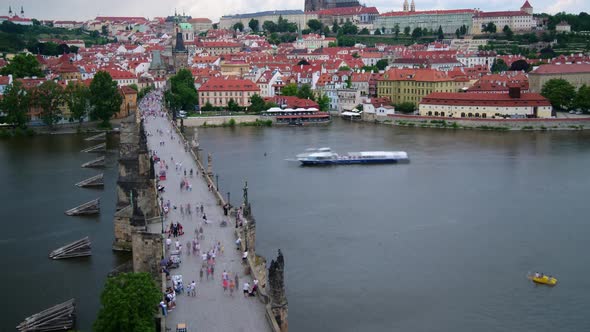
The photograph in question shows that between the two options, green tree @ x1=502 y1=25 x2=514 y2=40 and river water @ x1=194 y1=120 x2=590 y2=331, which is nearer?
river water @ x1=194 y1=120 x2=590 y2=331

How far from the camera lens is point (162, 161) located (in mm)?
22281

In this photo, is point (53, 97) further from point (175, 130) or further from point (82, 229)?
point (82, 229)

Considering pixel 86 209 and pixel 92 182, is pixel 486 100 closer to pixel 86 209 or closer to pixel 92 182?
pixel 92 182

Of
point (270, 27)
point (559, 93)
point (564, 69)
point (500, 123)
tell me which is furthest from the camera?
point (270, 27)

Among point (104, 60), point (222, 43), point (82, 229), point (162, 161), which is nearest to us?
point (82, 229)

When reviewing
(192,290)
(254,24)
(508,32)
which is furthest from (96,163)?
(254,24)

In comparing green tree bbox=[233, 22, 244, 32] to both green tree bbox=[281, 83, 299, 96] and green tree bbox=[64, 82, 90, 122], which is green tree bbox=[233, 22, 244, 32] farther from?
green tree bbox=[64, 82, 90, 122]

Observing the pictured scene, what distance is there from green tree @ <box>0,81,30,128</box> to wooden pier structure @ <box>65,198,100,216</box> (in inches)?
757

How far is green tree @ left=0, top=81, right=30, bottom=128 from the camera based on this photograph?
123 feet

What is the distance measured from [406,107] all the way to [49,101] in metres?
21.1

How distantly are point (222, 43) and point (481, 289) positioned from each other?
73.4 m

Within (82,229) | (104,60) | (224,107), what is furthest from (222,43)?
(82,229)

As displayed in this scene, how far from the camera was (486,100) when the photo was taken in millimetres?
41219

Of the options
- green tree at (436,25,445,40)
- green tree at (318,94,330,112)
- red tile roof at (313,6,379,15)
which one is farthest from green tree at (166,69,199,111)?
red tile roof at (313,6,379,15)
